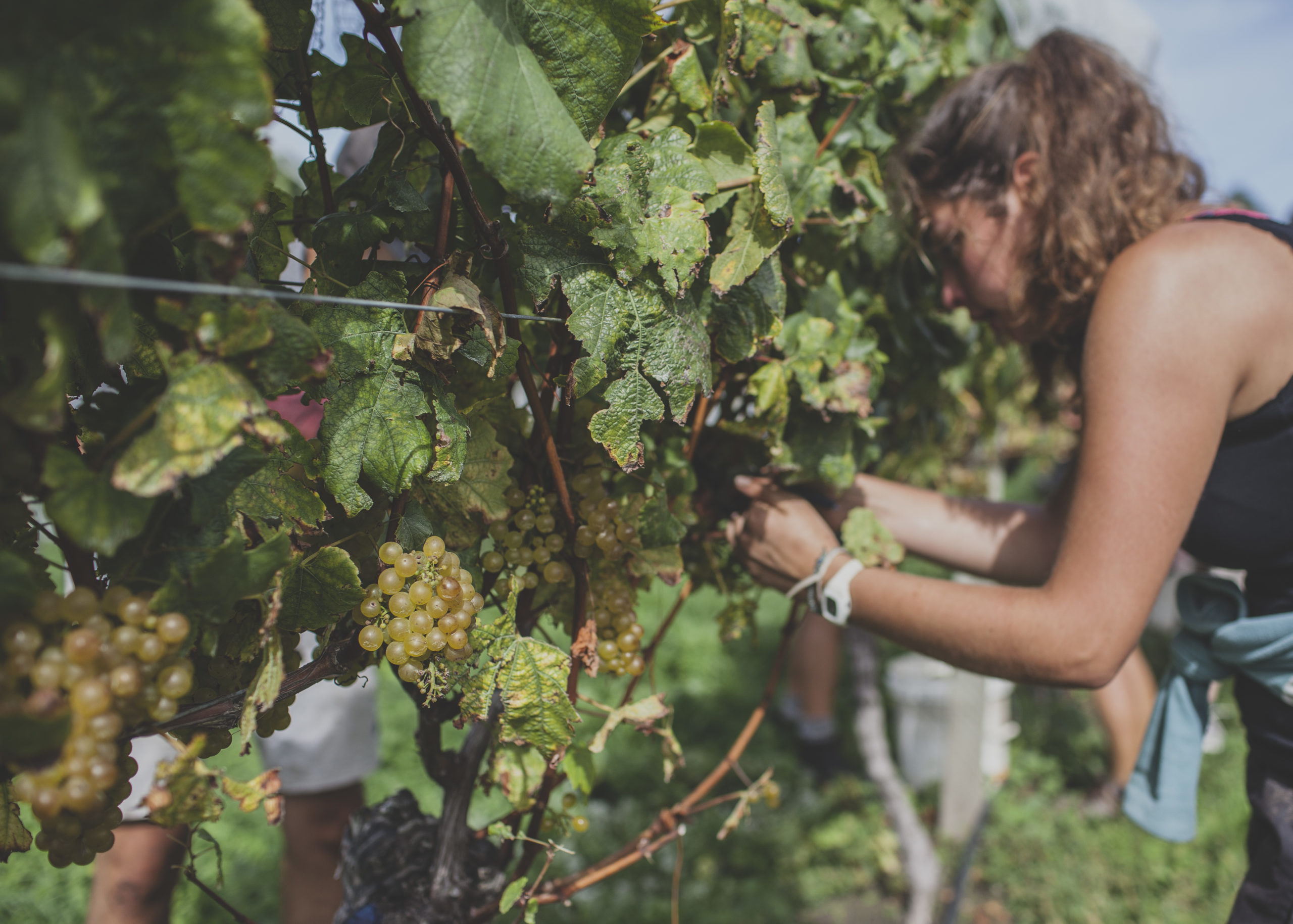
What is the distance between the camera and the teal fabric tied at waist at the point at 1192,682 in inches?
57.6

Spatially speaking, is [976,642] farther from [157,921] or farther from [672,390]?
[157,921]

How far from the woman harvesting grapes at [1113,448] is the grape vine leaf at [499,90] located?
2.79ft

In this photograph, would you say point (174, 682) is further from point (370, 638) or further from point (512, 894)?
point (512, 894)

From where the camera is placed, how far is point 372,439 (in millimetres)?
835

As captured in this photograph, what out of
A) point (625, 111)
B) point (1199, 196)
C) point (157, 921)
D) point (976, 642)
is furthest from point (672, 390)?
point (157, 921)

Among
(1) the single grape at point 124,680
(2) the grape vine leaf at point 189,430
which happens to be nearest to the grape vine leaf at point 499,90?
(2) the grape vine leaf at point 189,430

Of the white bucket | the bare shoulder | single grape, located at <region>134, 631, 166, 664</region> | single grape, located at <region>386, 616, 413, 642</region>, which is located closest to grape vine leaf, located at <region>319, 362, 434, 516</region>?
single grape, located at <region>386, 616, 413, 642</region>

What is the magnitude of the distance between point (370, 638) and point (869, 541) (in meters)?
0.98

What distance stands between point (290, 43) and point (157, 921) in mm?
1953

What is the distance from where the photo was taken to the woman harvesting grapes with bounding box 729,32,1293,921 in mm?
1222

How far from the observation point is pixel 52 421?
0.58 meters

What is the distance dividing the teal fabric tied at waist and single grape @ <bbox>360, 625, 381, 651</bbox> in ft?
4.90

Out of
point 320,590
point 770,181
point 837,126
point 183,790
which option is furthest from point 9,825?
point 837,126

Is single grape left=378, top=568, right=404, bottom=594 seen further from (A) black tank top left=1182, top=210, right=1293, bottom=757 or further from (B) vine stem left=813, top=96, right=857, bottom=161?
(A) black tank top left=1182, top=210, right=1293, bottom=757
